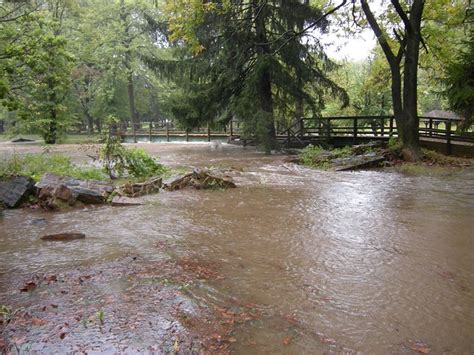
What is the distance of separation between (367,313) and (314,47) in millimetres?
17481

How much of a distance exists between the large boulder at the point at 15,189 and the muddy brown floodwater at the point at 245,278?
82cm

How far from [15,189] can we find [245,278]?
6502 mm

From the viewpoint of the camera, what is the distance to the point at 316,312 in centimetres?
395

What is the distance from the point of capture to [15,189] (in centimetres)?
890

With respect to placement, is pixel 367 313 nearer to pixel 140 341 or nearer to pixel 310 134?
pixel 140 341

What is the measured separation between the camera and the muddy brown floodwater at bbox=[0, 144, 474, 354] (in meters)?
3.50

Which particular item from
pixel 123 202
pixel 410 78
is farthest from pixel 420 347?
pixel 410 78

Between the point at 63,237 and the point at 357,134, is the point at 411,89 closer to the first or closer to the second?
the point at 357,134

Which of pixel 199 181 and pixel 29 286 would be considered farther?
pixel 199 181

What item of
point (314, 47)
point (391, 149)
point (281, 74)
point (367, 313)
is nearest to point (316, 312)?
point (367, 313)

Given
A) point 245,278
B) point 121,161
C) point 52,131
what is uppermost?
point 52,131

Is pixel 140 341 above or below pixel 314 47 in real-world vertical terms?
below

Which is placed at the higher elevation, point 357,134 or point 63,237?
point 357,134

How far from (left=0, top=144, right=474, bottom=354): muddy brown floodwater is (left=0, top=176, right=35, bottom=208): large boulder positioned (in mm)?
816
